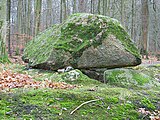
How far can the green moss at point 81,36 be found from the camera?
744 cm

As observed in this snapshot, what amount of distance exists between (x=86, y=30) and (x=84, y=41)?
0.40 m

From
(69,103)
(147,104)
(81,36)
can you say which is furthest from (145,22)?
(69,103)

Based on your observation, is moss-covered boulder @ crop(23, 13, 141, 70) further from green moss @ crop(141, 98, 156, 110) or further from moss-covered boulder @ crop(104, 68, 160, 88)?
green moss @ crop(141, 98, 156, 110)

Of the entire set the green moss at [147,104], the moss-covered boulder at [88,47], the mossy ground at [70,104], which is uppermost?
the moss-covered boulder at [88,47]

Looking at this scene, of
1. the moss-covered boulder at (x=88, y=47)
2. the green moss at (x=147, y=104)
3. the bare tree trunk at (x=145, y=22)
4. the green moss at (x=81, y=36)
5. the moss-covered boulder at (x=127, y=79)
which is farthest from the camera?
the bare tree trunk at (x=145, y=22)

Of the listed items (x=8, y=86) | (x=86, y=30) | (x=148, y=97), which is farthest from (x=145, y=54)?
(x=8, y=86)

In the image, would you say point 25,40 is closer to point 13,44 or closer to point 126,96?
point 13,44

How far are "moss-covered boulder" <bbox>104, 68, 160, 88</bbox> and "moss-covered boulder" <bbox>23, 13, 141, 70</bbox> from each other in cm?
32

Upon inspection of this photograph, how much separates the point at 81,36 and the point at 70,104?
12.0 feet

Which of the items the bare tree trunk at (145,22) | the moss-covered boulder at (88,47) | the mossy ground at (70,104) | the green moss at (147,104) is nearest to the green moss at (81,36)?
the moss-covered boulder at (88,47)

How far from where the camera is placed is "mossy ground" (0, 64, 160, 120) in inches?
152

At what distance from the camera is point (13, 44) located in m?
25.9

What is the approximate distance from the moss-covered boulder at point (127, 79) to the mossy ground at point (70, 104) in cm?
133

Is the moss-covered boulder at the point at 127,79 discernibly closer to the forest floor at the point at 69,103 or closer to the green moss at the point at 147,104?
the forest floor at the point at 69,103
